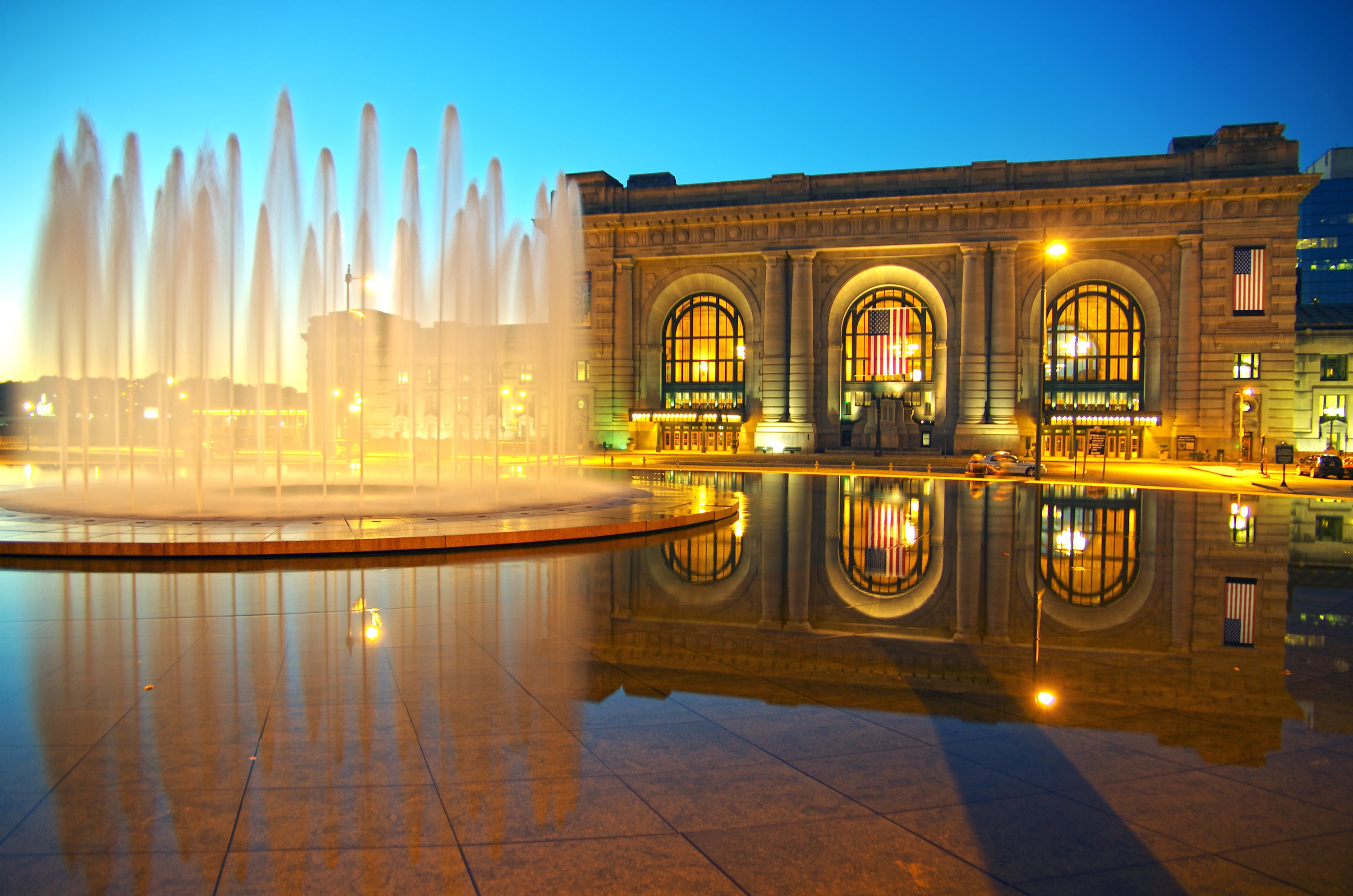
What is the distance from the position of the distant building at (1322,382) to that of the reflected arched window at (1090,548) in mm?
56894

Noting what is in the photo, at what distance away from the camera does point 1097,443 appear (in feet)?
174

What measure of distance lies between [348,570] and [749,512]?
484 inches

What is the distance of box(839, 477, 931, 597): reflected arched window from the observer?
42.0 ft

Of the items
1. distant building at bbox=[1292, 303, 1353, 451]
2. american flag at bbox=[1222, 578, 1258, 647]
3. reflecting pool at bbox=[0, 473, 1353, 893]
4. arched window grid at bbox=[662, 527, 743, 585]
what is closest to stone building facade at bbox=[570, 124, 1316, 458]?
distant building at bbox=[1292, 303, 1353, 451]

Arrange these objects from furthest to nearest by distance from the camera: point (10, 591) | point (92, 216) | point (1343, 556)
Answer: point (92, 216)
point (1343, 556)
point (10, 591)

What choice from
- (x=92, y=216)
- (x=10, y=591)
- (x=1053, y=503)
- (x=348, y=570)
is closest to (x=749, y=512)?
(x=1053, y=503)

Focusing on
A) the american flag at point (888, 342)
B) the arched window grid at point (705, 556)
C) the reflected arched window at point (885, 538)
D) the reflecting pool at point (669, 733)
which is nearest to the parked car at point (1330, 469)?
the reflected arched window at point (885, 538)

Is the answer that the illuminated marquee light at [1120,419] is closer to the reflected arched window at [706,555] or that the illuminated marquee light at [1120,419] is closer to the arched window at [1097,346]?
the arched window at [1097,346]

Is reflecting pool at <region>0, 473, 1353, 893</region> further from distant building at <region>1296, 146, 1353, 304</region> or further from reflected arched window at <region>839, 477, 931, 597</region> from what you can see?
distant building at <region>1296, 146, 1353, 304</region>

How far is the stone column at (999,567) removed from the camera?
9648mm

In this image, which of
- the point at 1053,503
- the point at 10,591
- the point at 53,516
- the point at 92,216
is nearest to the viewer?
the point at 10,591

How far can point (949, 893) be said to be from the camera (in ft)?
13.5

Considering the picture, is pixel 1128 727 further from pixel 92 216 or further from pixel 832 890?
pixel 92 216

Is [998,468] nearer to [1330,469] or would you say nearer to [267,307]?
[1330,469]
